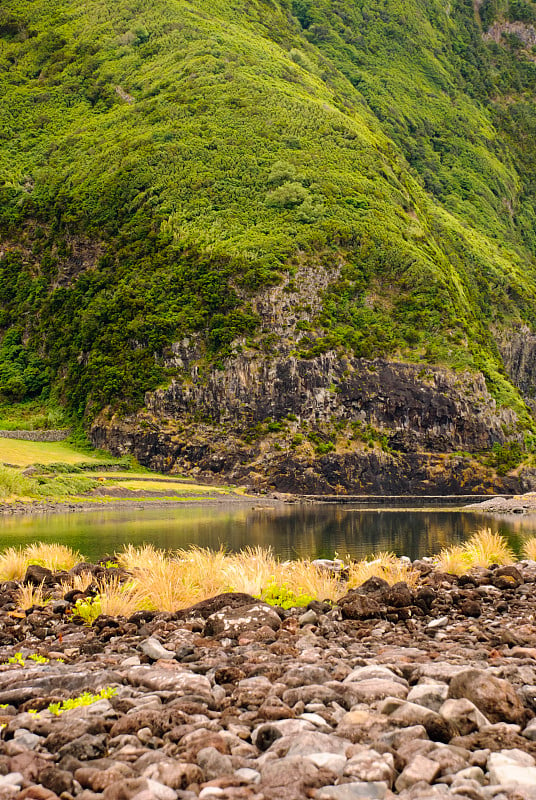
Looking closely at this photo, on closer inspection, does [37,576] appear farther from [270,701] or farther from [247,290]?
[247,290]

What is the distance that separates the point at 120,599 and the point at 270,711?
9097mm

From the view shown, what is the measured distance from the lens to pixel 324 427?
118250 mm

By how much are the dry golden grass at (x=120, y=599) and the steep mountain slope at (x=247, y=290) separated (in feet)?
310

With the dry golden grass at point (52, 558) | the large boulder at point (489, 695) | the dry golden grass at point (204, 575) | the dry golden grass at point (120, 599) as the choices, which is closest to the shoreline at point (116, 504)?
the dry golden grass at point (52, 558)

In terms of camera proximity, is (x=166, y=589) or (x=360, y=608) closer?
(x=360, y=608)

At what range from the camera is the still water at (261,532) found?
1575 inches

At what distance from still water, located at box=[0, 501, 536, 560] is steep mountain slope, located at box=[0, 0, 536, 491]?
152ft

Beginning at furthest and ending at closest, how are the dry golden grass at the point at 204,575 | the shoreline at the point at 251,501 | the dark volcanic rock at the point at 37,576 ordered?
the shoreline at the point at 251,501 → the dark volcanic rock at the point at 37,576 → the dry golden grass at the point at 204,575

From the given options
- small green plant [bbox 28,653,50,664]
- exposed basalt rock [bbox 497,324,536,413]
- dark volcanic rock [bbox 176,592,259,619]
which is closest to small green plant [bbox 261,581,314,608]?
dark volcanic rock [bbox 176,592,259,619]

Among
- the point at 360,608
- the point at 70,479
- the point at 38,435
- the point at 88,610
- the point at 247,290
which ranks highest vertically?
the point at 247,290

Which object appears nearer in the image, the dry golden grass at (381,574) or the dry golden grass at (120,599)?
the dry golden grass at (120,599)

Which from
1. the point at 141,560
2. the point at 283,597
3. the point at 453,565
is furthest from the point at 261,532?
the point at 283,597

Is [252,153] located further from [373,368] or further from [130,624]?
[130,624]

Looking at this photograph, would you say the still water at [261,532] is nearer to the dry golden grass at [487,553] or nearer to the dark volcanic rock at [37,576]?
the dry golden grass at [487,553]
